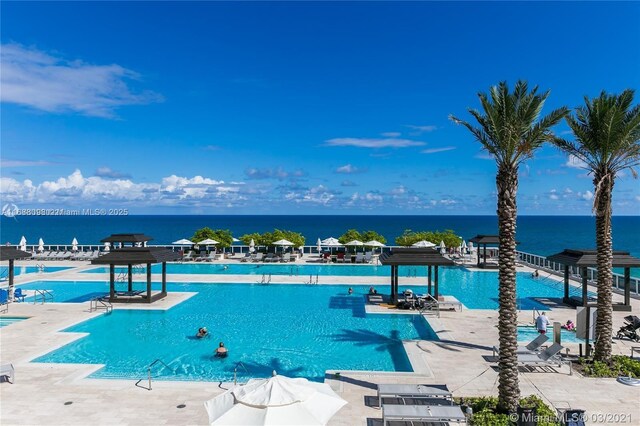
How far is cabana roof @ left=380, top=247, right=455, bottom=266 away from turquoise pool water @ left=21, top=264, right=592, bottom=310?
129 inches

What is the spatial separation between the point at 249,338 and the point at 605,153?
13.4 m

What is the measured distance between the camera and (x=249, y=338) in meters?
17.0

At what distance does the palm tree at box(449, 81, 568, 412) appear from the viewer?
31.6ft

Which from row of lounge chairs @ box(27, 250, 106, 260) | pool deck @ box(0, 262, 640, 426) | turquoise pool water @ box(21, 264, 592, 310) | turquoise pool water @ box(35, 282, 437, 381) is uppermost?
row of lounge chairs @ box(27, 250, 106, 260)

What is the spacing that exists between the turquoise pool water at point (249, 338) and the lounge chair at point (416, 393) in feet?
9.99

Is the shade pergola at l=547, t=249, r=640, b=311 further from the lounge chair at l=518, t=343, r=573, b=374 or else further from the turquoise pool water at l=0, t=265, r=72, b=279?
the turquoise pool water at l=0, t=265, r=72, b=279

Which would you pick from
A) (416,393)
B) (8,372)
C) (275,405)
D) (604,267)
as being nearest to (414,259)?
(604,267)

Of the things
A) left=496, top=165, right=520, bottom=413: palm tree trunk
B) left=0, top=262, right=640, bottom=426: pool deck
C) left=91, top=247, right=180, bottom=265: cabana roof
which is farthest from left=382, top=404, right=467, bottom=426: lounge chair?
left=91, top=247, right=180, bottom=265: cabana roof

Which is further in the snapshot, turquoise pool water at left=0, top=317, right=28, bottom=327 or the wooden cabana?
the wooden cabana

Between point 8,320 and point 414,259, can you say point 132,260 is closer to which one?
point 8,320

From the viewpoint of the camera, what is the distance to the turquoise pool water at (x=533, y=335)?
16.0 metres

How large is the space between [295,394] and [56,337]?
12.8 meters

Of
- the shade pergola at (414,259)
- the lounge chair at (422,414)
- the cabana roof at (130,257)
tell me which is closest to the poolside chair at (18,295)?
the cabana roof at (130,257)

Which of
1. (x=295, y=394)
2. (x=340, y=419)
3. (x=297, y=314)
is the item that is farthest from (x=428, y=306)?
(x=295, y=394)
